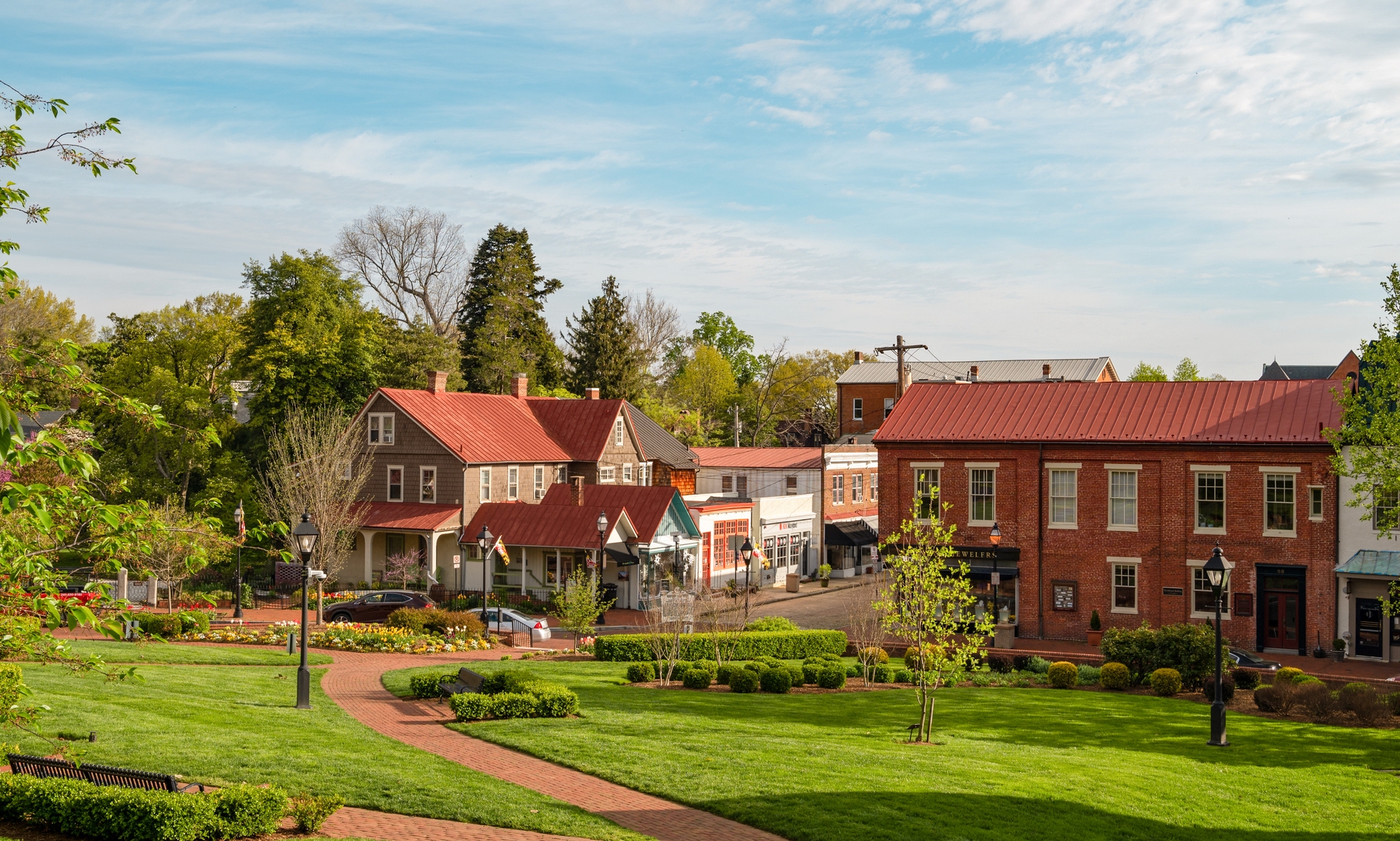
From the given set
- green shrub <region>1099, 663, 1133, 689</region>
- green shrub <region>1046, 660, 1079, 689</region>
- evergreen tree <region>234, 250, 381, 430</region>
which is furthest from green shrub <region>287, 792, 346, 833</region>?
evergreen tree <region>234, 250, 381, 430</region>

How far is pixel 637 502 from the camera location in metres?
47.0

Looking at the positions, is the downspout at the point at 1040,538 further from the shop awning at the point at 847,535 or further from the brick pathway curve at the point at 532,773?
the brick pathway curve at the point at 532,773

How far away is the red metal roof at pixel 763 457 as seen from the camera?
5978 centimetres

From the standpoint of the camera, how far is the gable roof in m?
84.5

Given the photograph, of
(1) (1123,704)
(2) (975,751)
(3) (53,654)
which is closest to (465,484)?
(1) (1123,704)

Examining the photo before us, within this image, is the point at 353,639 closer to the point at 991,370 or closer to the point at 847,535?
the point at 847,535

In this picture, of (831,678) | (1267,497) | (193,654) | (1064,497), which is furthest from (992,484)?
(193,654)

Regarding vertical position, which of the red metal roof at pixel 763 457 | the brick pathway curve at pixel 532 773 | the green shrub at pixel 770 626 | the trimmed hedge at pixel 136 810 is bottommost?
the brick pathway curve at pixel 532 773

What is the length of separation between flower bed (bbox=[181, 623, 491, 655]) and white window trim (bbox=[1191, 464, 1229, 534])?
24.5 metres

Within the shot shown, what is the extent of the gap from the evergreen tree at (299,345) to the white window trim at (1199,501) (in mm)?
37680

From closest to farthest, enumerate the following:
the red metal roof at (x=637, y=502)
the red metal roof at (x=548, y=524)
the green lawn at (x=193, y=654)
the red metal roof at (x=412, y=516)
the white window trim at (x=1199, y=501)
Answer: the green lawn at (x=193, y=654)
the white window trim at (x=1199, y=501)
the red metal roof at (x=548, y=524)
the red metal roof at (x=637, y=502)
the red metal roof at (x=412, y=516)

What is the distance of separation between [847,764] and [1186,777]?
568 cm

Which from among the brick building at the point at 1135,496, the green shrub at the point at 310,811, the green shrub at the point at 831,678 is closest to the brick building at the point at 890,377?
the brick building at the point at 1135,496

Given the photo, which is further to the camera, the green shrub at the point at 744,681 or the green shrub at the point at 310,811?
the green shrub at the point at 744,681
